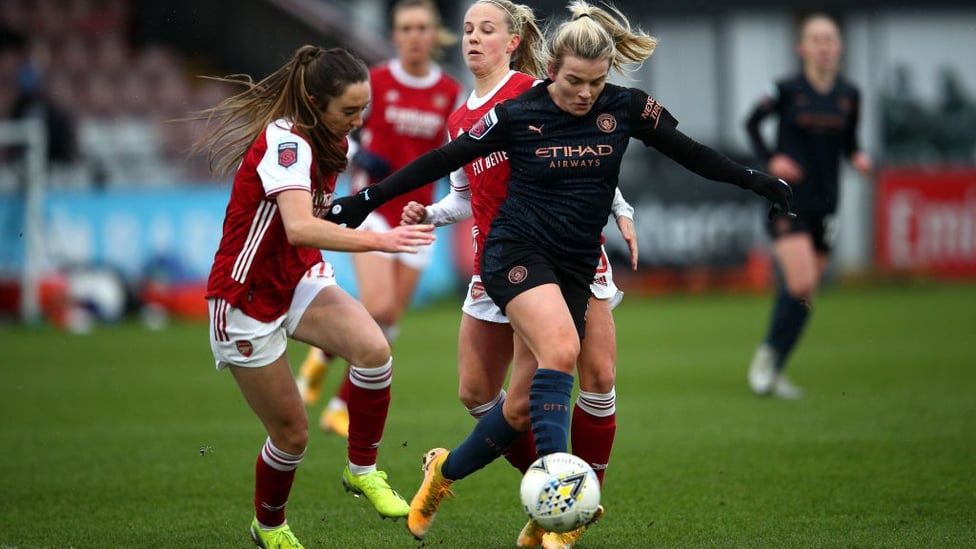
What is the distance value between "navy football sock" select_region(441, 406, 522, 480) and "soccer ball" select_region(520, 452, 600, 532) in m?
0.53

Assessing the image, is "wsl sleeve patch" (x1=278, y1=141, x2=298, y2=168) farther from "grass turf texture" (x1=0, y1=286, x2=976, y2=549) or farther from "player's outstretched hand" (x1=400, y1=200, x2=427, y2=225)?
"grass turf texture" (x1=0, y1=286, x2=976, y2=549)

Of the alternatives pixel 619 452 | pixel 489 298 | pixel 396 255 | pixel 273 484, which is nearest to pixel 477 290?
pixel 489 298

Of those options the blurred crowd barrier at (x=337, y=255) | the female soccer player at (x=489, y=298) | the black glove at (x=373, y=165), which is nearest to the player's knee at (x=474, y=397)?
the female soccer player at (x=489, y=298)

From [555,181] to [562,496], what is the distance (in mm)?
1204

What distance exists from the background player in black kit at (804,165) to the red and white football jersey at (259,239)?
521cm

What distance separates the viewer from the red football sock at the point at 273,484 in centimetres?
499

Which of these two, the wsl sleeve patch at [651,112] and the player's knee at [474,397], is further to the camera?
the player's knee at [474,397]

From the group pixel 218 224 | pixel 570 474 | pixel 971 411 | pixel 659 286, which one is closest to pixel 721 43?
pixel 659 286

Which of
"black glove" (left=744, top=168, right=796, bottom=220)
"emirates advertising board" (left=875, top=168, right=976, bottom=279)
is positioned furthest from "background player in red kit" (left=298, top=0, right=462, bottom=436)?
"emirates advertising board" (left=875, top=168, right=976, bottom=279)

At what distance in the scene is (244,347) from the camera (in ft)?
16.0

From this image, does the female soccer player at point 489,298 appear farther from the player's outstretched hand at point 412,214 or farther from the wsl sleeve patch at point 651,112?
the wsl sleeve patch at point 651,112

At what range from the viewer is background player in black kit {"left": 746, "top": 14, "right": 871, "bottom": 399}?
30.6 feet

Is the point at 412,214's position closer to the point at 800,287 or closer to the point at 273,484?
the point at 273,484

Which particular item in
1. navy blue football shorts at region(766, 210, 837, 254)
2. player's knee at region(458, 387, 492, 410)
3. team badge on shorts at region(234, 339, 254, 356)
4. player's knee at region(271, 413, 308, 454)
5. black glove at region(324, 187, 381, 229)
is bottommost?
navy blue football shorts at region(766, 210, 837, 254)
